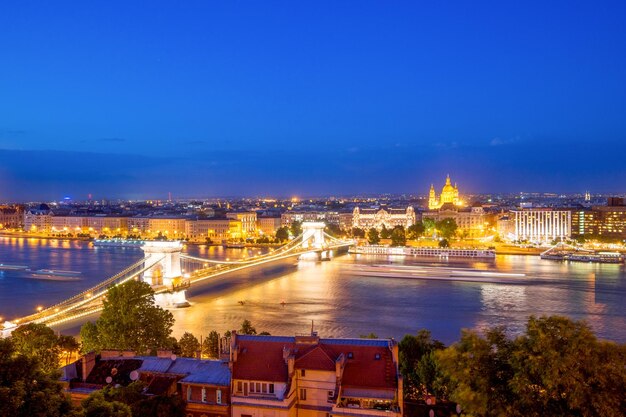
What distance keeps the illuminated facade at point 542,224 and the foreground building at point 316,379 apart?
38867mm

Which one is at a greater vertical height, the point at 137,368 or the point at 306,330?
the point at 137,368

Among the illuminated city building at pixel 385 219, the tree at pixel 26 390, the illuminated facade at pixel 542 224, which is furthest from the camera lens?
the illuminated city building at pixel 385 219

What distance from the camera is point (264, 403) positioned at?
508 cm

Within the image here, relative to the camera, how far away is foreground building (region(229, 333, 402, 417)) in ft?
16.3

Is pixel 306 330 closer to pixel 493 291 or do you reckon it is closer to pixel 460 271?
pixel 493 291

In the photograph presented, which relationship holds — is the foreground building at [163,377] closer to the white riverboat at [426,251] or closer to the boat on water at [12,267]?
the boat on water at [12,267]

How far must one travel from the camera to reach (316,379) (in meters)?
5.16

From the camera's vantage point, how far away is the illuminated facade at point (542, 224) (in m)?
42.7

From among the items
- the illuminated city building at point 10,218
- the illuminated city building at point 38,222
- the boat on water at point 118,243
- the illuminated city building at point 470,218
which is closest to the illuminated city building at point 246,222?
the boat on water at point 118,243

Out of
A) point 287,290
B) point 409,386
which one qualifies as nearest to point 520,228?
point 287,290

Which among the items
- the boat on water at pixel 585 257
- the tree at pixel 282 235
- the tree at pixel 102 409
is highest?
the tree at pixel 282 235

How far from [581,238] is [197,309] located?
2787cm

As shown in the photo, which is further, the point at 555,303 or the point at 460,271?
the point at 460,271

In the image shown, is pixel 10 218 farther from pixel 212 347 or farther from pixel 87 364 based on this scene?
pixel 87 364
